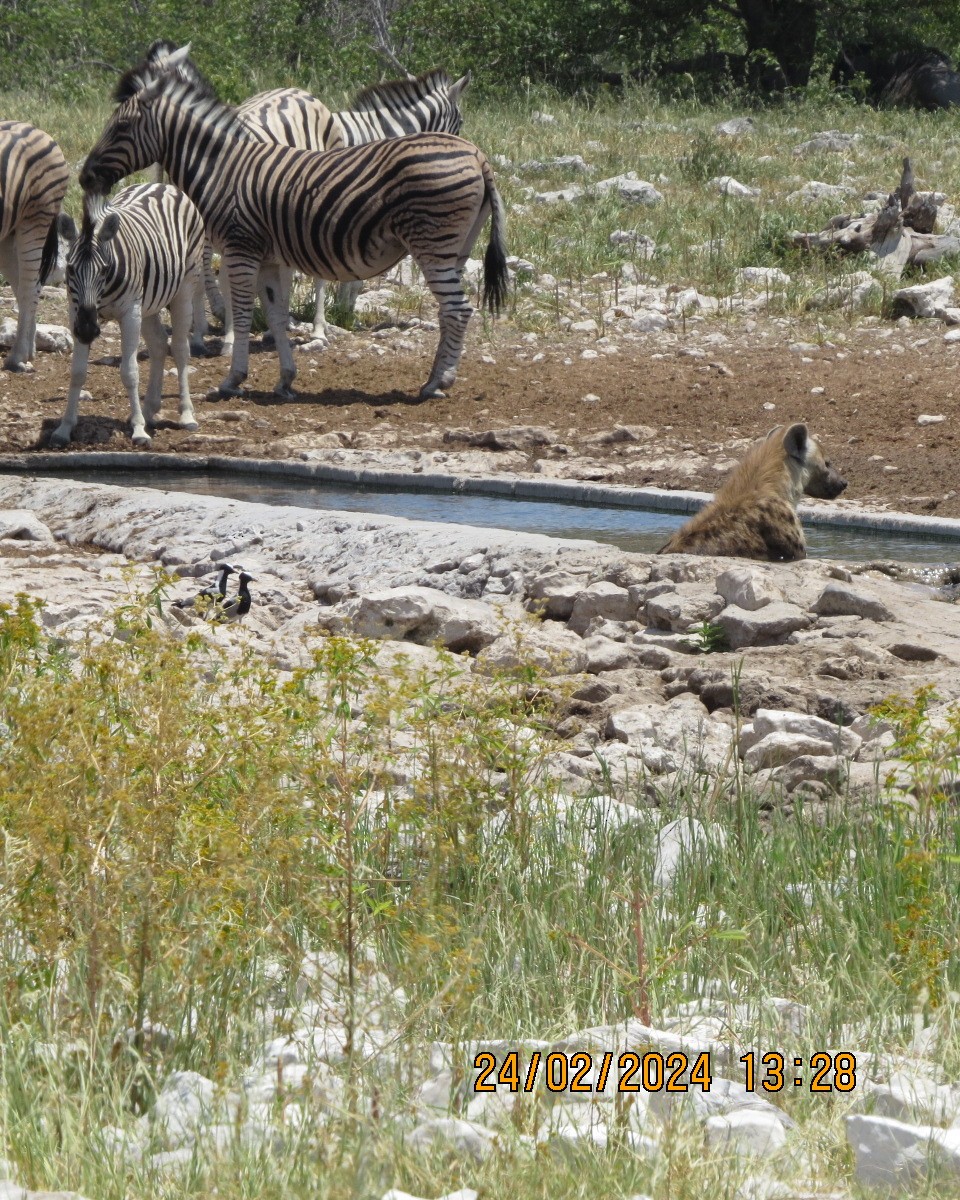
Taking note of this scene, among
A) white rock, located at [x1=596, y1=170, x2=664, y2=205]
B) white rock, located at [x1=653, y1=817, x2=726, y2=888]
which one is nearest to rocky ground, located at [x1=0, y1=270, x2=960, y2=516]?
white rock, located at [x1=596, y1=170, x2=664, y2=205]

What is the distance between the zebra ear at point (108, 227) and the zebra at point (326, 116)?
3.48 m

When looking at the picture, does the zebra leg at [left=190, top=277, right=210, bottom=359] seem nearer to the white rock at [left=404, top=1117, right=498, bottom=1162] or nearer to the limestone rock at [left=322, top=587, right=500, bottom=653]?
the limestone rock at [left=322, top=587, right=500, bottom=653]

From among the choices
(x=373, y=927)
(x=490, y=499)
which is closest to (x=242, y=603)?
(x=490, y=499)

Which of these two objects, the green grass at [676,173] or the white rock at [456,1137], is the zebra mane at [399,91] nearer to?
the green grass at [676,173]

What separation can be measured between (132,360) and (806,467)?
15.2 feet

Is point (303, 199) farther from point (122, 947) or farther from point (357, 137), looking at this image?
point (122, 947)

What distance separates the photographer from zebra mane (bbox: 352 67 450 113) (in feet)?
51.5

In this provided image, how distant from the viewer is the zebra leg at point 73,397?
34.2 feet

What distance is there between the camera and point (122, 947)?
118 inches

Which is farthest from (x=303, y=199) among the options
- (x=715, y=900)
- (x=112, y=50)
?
(x=112, y=50)

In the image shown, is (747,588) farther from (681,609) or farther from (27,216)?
(27,216)

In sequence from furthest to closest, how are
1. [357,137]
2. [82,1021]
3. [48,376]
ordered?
[357,137]
[48,376]
[82,1021]

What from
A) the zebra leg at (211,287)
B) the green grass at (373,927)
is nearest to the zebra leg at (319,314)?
the zebra leg at (211,287)

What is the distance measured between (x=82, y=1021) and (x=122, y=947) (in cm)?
17
